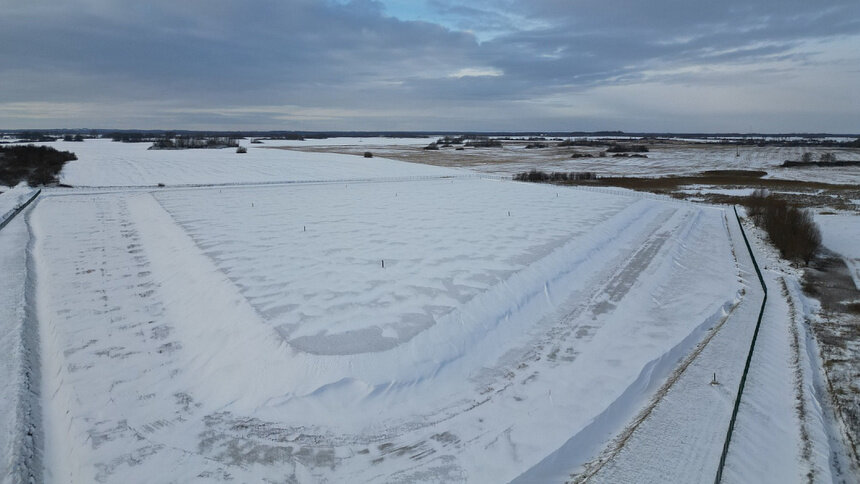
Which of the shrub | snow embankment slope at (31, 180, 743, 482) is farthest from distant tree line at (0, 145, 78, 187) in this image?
the shrub

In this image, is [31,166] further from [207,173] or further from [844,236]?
[844,236]

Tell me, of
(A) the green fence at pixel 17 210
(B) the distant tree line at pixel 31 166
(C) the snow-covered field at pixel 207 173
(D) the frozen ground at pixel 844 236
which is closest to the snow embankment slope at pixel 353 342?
(A) the green fence at pixel 17 210

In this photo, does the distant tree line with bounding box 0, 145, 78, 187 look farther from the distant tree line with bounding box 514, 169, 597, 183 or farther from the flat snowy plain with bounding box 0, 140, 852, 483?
the distant tree line with bounding box 514, 169, 597, 183

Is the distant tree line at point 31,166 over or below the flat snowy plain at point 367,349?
over

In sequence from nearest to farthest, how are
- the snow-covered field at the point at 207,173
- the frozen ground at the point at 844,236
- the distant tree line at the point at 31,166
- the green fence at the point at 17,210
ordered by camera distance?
the frozen ground at the point at 844,236 < the green fence at the point at 17,210 < the distant tree line at the point at 31,166 < the snow-covered field at the point at 207,173

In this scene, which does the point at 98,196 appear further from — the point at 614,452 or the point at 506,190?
the point at 614,452

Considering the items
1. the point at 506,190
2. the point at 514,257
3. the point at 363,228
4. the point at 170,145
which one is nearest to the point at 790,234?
the point at 514,257

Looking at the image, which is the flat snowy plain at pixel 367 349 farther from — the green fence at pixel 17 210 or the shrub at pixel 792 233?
the green fence at pixel 17 210
